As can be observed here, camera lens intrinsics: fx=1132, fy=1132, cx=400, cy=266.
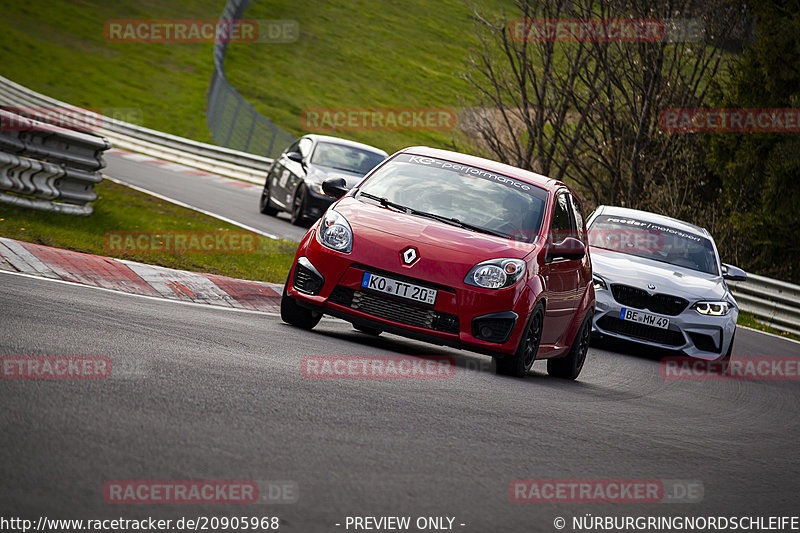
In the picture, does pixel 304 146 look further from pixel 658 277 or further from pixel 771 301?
pixel 658 277

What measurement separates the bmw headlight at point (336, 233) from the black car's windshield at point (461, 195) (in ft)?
1.82

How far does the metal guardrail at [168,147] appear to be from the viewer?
1241 inches

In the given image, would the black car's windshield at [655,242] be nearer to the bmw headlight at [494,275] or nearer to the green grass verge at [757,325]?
the bmw headlight at [494,275]

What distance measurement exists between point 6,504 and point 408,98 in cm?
5775

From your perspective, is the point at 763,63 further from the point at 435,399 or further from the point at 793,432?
the point at 435,399

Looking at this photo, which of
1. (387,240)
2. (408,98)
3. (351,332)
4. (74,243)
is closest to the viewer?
(387,240)

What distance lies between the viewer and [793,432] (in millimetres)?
8844

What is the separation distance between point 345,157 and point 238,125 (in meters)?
18.6

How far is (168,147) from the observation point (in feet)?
111

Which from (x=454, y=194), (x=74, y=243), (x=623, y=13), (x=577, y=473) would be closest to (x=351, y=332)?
(x=454, y=194)

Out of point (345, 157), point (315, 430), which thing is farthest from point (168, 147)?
point (315, 430)

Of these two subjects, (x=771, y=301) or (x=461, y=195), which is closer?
(x=461, y=195)

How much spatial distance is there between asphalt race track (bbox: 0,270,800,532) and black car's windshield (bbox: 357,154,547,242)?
3.83ft

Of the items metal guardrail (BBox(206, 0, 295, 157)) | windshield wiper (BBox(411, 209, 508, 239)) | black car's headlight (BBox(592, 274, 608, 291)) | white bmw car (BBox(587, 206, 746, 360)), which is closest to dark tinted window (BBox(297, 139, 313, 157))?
white bmw car (BBox(587, 206, 746, 360))
